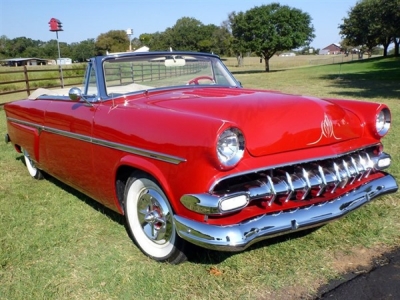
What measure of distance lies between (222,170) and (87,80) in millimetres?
1895

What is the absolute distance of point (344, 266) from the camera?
2703 mm

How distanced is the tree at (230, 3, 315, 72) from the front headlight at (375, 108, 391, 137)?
122ft

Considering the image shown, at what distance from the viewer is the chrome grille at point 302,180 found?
2404mm

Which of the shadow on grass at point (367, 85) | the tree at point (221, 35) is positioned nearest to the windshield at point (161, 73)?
the shadow on grass at point (367, 85)

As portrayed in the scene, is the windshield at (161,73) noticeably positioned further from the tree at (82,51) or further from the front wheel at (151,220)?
the tree at (82,51)

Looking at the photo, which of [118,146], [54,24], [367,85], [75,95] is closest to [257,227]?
[118,146]

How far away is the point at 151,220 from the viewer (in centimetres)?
278

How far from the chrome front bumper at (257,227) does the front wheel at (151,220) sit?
10.0 inches

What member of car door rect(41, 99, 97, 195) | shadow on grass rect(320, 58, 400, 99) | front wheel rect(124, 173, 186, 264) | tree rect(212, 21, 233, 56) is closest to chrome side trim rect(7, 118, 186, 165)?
car door rect(41, 99, 97, 195)

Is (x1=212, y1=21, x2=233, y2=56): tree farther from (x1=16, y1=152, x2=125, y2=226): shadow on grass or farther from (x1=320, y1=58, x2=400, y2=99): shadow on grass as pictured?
(x1=16, y1=152, x2=125, y2=226): shadow on grass

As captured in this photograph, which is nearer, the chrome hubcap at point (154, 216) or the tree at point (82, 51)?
the chrome hubcap at point (154, 216)

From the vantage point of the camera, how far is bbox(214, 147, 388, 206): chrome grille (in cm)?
240

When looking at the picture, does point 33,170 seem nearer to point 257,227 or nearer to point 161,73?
point 161,73

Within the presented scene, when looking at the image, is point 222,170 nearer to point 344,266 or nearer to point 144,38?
point 344,266
